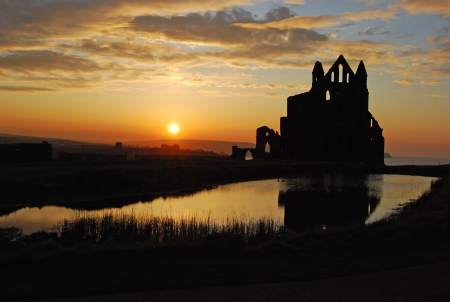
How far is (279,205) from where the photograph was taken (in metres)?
26.3

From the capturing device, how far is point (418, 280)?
341 inches

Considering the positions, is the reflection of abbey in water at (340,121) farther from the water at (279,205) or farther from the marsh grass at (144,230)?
the marsh grass at (144,230)

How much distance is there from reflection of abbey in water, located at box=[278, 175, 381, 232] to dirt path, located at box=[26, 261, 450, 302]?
8.87m

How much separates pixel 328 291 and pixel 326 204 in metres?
18.9

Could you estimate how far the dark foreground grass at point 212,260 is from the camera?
28.0 ft

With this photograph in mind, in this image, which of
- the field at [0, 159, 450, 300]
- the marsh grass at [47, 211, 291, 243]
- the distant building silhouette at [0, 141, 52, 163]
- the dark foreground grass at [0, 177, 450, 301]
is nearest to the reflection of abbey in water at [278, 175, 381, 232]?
the marsh grass at [47, 211, 291, 243]

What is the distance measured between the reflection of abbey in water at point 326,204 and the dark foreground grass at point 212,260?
231 inches

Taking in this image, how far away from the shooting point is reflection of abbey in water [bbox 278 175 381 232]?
2031 centimetres

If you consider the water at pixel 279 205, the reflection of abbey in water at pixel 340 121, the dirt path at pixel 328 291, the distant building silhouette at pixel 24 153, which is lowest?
the water at pixel 279 205

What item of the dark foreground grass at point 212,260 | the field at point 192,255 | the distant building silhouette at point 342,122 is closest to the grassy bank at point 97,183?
the field at point 192,255

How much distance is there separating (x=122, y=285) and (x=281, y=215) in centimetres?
1474

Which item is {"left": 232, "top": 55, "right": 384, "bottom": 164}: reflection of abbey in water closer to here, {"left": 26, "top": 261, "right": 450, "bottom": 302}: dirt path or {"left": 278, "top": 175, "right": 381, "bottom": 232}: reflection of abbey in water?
{"left": 278, "top": 175, "right": 381, "bottom": 232}: reflection of abbey in water

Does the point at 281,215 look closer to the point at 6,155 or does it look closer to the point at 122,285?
the point at 122,285

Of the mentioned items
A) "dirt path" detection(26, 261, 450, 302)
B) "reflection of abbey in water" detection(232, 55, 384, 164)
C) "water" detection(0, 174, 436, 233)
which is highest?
"reflection of abbey in water" detection(232, 55, 384, 164)
